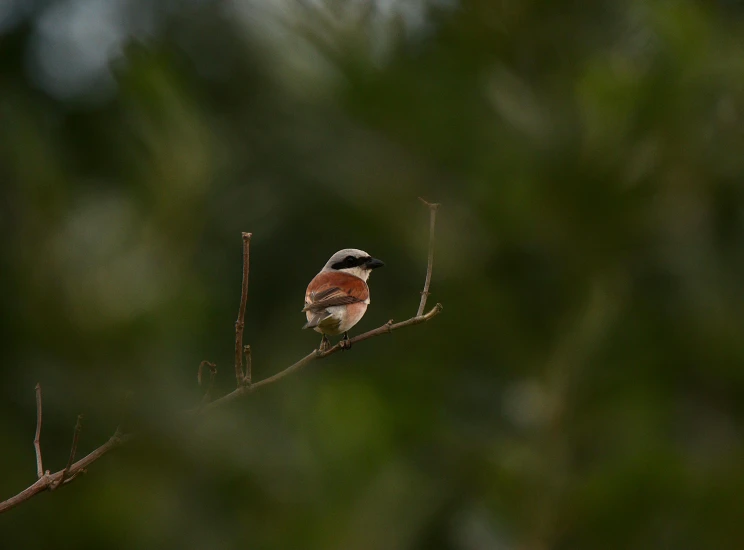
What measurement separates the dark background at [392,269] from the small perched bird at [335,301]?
0.99 feet

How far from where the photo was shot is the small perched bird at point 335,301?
3617 mm

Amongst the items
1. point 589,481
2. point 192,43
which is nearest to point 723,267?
point 589,481

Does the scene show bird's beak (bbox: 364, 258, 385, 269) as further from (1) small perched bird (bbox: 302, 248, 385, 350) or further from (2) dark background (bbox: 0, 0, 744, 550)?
(2) dark background (bbox: 0, 0, 744, 550)

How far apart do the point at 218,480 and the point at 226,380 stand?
3321mm

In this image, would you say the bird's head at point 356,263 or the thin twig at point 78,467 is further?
the bird's head at point 356,263

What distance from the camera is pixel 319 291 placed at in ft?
12.2

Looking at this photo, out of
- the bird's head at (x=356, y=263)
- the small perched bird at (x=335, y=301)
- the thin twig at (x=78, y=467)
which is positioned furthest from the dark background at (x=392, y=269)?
the bird's head at (x=356, y=263)

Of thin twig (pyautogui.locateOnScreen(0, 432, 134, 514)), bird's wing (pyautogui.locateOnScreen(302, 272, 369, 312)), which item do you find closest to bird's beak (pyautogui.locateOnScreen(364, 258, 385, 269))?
bird's wing (pyautogui.locateOnScreen(302, 272, 369, 312))

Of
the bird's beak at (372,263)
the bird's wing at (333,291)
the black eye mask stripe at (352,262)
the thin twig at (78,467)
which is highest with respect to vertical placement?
the bird's beak at (372,263)

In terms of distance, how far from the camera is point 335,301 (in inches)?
143

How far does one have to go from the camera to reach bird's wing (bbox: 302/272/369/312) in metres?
3.64

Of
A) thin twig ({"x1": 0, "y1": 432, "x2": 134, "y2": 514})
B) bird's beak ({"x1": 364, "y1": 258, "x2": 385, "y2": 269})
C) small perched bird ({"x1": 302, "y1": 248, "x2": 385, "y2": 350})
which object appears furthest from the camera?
bird's beak ({"x1": 364, "y1": 258, "x2": 385, "y2": 269})

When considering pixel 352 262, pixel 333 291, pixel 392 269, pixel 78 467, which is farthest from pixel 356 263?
pixel 392 269

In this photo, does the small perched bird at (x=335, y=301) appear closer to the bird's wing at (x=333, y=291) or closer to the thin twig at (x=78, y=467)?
the bird's wing at (x=333, y=291)
